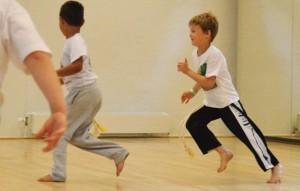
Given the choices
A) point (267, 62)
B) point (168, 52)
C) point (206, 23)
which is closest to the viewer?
point (206, 23)

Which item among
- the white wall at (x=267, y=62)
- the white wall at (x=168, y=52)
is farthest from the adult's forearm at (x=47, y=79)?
the white wall at (x=267, y=62)

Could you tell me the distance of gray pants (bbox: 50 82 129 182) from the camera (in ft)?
14.1

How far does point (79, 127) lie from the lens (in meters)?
4.32

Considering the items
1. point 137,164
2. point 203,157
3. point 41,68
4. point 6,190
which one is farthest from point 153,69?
point 41,68

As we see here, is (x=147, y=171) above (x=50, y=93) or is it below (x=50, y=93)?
below

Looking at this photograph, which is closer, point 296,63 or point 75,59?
point 75,59

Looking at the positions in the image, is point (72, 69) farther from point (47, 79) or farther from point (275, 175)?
point (47, 79)

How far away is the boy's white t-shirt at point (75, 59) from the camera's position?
14.0 ft

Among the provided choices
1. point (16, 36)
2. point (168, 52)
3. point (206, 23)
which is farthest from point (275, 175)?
point (168, 52)

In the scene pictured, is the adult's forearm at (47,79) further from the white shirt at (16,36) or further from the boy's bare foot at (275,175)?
the boy's bare foot at (275,175)

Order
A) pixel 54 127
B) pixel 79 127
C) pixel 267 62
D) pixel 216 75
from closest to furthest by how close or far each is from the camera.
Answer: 1. pixel 54 127
2. pixel 79 127
3. pixel 216 75
4. pixel 267 62

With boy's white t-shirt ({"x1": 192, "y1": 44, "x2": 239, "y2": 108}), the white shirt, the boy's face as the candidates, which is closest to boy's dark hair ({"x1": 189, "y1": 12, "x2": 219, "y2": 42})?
the boy's face

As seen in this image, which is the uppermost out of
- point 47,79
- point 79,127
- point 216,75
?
point 216,75

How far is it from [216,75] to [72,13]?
111 centimetres
